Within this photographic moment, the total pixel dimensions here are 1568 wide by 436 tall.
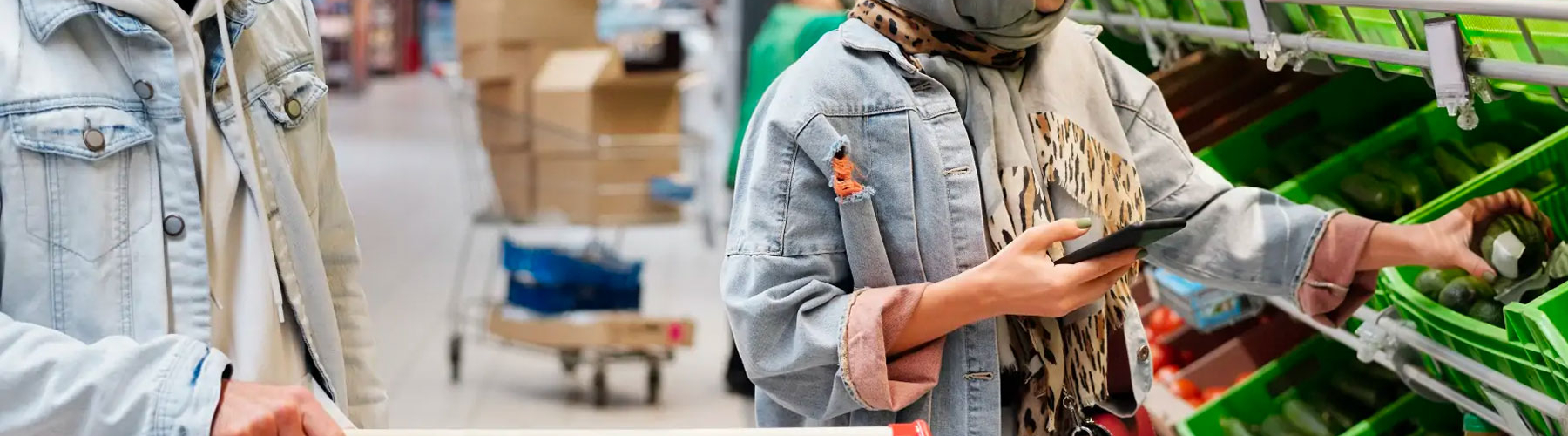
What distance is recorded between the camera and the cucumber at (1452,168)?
7.95ft

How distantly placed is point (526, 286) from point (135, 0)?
4263 millimetres

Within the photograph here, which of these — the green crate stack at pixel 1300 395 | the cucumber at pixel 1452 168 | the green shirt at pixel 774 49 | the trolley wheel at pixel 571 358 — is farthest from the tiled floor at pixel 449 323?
the cucumber at pixel 1452 168

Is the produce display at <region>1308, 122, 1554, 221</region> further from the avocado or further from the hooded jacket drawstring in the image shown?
the hooded jacket drawstring

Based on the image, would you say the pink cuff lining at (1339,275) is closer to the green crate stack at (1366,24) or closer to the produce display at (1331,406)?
the green crate stack at (1366,24)

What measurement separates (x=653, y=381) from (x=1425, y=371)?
3.90 m

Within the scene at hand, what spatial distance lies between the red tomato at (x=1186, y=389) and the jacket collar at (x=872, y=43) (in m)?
1.55

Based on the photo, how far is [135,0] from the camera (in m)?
1.67

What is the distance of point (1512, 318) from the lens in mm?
1794

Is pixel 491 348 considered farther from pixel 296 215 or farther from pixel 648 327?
pixel 296 215

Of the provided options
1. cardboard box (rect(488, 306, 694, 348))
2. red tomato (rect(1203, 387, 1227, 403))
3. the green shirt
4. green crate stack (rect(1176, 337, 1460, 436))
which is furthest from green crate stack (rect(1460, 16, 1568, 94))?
cardboard box (rect(488, 306, 694, 348))

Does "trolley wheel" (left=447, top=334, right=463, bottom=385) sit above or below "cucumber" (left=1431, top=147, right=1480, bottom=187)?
below

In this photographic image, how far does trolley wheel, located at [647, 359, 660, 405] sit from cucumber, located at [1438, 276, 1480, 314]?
13.1 feet

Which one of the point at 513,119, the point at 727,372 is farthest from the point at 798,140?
the point at 513,119

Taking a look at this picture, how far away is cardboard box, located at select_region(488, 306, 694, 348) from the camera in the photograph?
5.73 m
